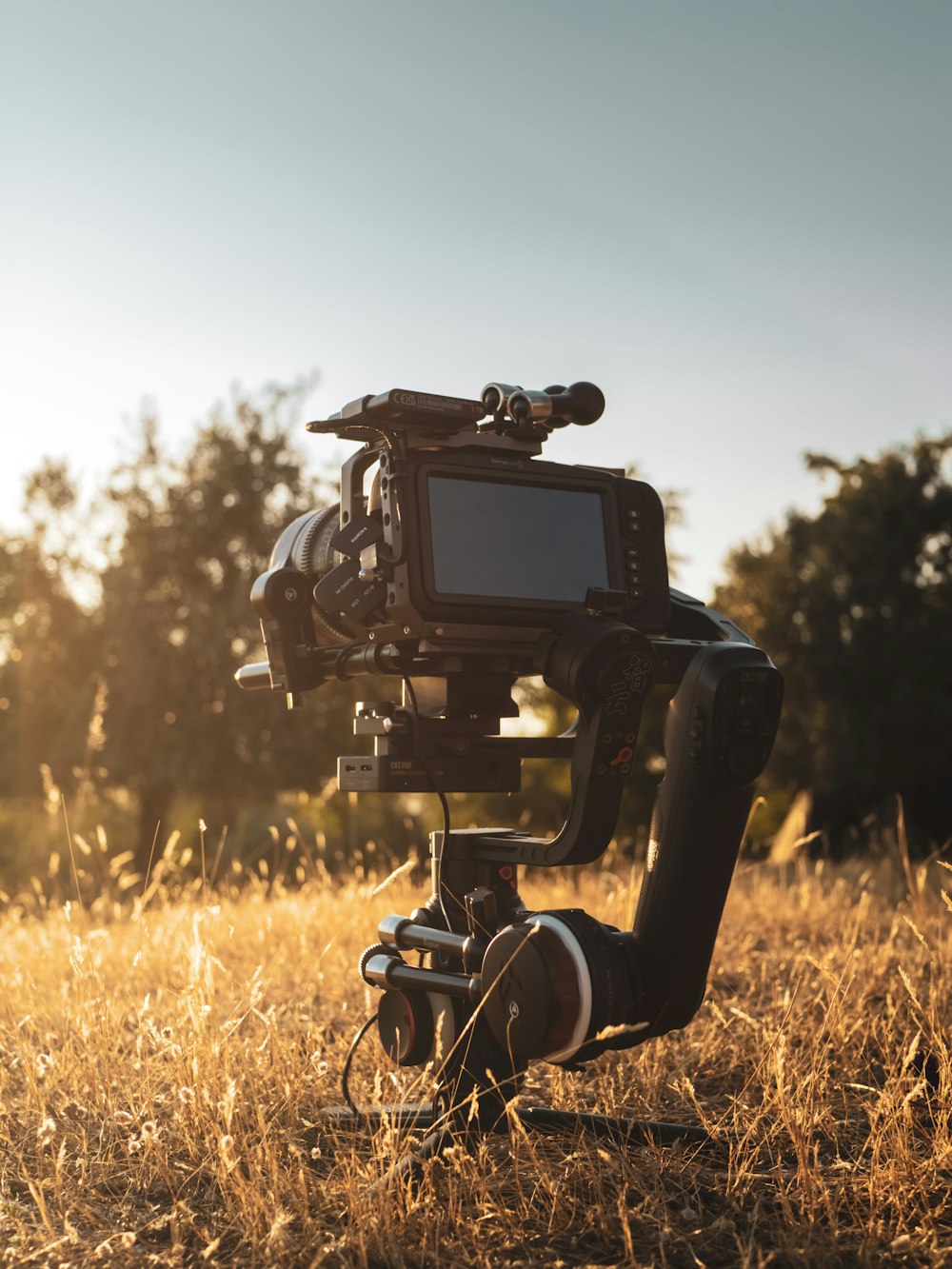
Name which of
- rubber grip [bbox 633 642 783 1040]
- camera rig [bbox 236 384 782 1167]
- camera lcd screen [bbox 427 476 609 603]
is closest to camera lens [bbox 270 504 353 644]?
camera rig [bbox 236 384 782 1167]

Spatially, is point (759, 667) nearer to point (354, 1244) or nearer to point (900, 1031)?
point (354, 1244)

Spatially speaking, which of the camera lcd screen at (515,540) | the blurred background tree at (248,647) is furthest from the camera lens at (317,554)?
the blurred background tree at (248,647)

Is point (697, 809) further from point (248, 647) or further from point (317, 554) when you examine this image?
point (248, 647)

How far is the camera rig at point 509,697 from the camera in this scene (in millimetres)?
2623

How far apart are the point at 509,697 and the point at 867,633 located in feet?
60.9

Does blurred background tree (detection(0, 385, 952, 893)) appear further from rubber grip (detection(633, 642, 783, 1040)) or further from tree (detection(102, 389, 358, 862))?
rubber grip (detection(633, 642, 783, 1040))

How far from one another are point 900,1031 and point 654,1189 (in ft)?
5.82

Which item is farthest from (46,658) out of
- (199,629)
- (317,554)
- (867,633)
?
(317,554)

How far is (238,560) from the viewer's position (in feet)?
65.0

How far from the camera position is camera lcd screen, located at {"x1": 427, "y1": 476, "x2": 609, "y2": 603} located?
8.73 feet

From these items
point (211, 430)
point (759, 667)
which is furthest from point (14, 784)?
point (759, 667)

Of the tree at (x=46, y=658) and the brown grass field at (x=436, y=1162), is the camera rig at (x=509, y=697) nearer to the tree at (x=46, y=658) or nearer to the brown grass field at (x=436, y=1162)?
the brown grass field at (x=436, y=1162)

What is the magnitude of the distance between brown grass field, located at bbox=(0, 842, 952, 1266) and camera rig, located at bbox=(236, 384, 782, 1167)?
0.76ft

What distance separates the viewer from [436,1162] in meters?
2.83
